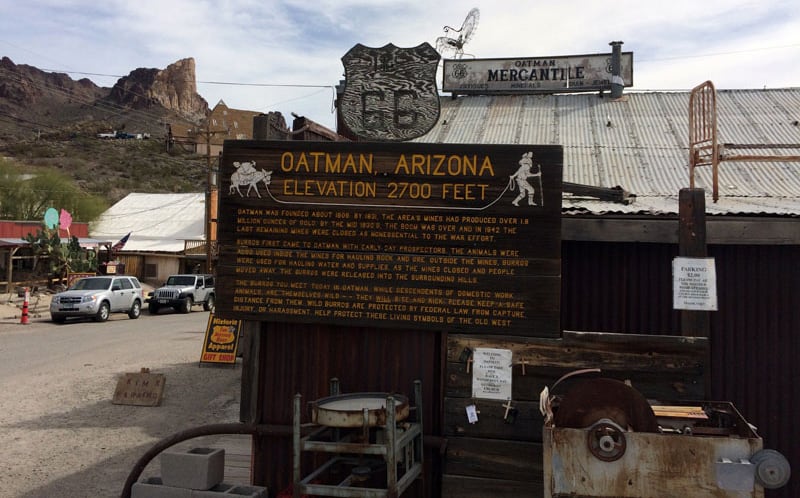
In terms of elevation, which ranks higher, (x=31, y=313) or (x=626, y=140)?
(x=626, y=140)

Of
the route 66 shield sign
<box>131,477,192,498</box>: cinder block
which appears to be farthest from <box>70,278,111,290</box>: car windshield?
the route 66 shield sign

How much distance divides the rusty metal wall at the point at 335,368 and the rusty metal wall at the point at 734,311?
162 cm

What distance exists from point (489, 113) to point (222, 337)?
328 inches

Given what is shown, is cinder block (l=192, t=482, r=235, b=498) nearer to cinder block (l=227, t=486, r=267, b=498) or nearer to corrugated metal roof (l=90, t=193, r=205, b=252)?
cinder block (l=227, t=486, r=267, b=498)

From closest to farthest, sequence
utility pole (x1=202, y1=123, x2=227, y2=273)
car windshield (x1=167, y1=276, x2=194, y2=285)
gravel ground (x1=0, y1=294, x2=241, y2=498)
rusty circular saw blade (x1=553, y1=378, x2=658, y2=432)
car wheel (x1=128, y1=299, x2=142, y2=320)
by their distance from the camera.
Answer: rusty circular saw blade (x1=553, y1=378, x2=658, y2=432) < gravel ground (x1=0, y1=294, x2=241, y2=498) < car wheel (x1=128, y1=299, x2=142, y2=320) < utility pole (x1=202, y1=123, x2=227, y2=273) < car windshield (x1=167, y1=276, x2=194, y2=285)

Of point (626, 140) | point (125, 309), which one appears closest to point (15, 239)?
point (125, 309)

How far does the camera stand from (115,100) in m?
157

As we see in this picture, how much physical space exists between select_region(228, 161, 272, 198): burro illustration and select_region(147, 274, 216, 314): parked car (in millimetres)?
23853

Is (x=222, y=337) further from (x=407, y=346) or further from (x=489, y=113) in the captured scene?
(x=407, y=346)

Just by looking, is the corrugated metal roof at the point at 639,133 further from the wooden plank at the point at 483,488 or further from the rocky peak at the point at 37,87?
the rocky peak at the point at 37,87

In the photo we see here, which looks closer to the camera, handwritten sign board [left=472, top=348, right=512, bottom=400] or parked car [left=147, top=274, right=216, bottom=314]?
handwritten sign board [left=472, top=348, right=512, bottom=400]

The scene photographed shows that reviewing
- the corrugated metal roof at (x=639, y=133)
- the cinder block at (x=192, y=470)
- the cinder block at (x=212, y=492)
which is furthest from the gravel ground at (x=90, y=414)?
the corrugated metal roof at (x=639, y=133)

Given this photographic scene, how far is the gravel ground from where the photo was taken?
7234 mm

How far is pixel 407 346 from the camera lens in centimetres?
554
